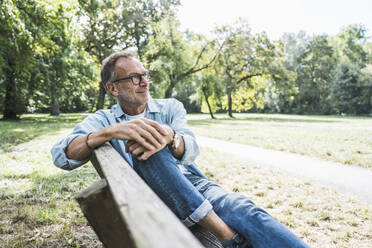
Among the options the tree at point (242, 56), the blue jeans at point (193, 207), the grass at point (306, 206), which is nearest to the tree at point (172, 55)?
the tree at point (242, 56)

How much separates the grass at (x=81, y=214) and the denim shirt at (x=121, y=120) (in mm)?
1076

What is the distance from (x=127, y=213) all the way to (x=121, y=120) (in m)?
1.79

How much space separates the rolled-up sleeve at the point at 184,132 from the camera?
72.6 inches

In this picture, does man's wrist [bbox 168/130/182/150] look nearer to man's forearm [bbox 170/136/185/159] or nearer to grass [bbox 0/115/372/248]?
man's forearm [bbox 170/136/185/159]

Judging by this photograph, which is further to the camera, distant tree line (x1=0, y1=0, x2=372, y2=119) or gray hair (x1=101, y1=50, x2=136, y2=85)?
distant tree line (x1=0, y1=0, x2=372, y2=119)

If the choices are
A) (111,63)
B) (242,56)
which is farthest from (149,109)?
(242,56)

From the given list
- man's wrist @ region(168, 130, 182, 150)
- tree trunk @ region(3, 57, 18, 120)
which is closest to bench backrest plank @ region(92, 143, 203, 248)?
man's wrist @ region(168, 130, 182, 150)

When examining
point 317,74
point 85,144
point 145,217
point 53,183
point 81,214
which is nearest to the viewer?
→ point 145,217

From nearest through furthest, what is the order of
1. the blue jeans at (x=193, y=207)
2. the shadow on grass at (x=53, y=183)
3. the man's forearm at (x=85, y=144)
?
the blue jeans at (x=193, y=207)
the man's forearm at (x=85, y=144)
the shadow on grass at (x=53, y=183)

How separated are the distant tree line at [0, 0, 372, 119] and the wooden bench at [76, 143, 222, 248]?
6.60 m

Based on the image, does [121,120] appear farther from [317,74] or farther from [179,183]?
[317,74]

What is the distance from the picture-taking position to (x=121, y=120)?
7.73ft

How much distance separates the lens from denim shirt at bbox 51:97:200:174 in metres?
1.73

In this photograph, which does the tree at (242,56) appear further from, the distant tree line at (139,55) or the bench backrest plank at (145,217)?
the bench backrest plank at (145,217)
